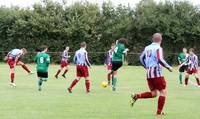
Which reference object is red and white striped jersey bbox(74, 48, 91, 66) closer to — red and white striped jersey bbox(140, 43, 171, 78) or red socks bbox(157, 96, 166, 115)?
red and white striped jersey bbox(140, 43, 171, 78)

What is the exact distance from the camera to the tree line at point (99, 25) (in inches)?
2165

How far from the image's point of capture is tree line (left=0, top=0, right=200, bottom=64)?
55000mm

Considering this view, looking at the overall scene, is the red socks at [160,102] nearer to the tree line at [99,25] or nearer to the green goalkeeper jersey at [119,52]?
the green goalkeeper jersey at [119,52]

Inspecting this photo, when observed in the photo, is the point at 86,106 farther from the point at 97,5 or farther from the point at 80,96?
the point at 97,5

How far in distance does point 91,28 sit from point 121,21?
2.98 metres

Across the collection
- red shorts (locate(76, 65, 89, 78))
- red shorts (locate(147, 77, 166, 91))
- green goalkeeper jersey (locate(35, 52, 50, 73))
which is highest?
green goalkeeper jersey (locate(35, 52, 50, 73))

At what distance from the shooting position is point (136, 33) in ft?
184

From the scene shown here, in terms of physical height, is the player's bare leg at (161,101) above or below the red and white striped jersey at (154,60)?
below

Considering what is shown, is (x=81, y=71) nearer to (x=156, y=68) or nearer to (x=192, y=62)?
(x=192, y=62)

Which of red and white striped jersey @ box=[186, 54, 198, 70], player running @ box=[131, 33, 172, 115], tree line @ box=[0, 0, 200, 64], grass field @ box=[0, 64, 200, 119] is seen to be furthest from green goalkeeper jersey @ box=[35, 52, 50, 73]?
tree line @ box=[0, 0, 200, 64]

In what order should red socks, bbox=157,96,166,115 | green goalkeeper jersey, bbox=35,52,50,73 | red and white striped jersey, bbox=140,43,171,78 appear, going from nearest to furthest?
red socks, bbox=157,96,166,115
red and white striped jersey, bbox=140,43,171,78
green goalkeeper jersey, bbox=35,52,50,73

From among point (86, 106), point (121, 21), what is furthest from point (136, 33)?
point (86, 106)

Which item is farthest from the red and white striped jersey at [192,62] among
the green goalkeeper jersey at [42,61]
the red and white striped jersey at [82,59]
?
the green goalkeeper jersey at [42,61]

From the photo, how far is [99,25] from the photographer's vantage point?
56.5 m
